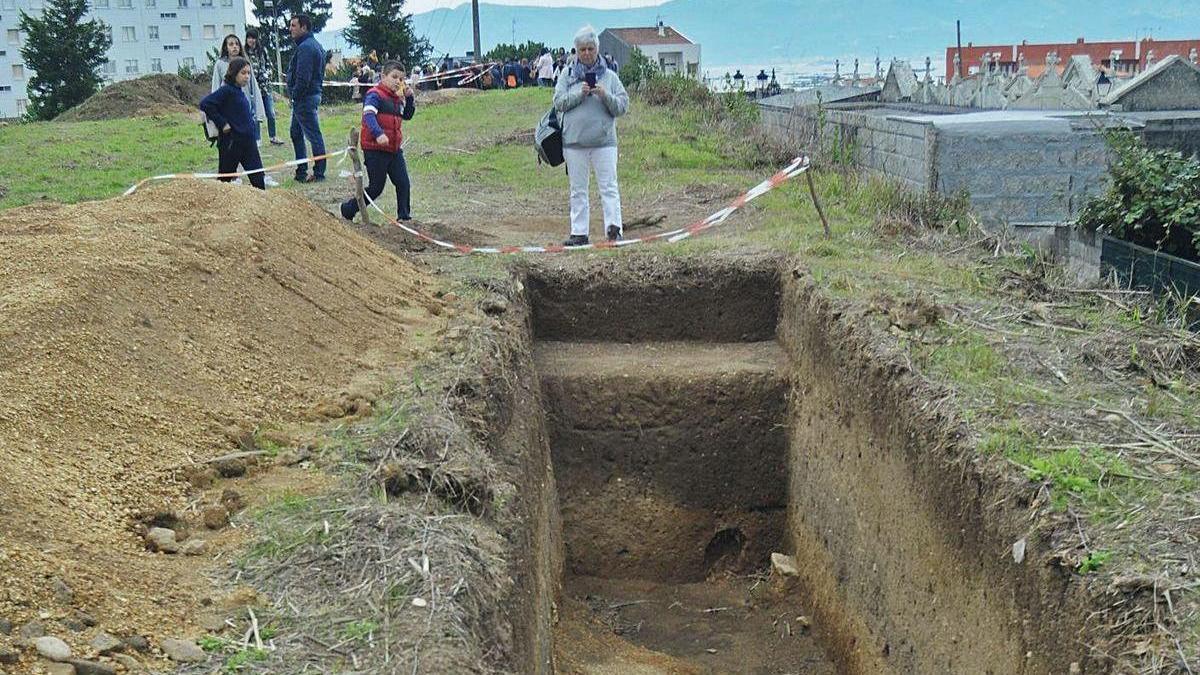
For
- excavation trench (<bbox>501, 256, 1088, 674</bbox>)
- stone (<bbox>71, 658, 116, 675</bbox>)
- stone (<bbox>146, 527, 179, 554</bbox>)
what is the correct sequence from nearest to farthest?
stone (<bbox>71, 658, 116, 675</bbox>) → stone (<bbox>146, 527, 179, 554</bbox>) → excavation trench (<bbox>501, 256, 1088, 674</bbox>)

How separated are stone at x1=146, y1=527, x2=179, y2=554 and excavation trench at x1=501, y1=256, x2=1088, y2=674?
1806 millimetres

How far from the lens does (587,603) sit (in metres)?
8.04

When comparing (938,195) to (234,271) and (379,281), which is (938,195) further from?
(234,271)

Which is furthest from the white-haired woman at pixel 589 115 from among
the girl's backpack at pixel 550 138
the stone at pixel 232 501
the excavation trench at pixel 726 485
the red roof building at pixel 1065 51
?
the red roof building at pixel 1065 51

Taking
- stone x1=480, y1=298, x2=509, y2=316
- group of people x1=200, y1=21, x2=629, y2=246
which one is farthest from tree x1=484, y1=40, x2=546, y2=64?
stone x1=480, y1=298, x2=509, y2=316

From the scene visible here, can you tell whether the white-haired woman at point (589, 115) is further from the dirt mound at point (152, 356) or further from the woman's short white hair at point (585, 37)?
the dirt mound at point (152, 356)

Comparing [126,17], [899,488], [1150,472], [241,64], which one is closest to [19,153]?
[241,64]

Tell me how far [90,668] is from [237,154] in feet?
26.1

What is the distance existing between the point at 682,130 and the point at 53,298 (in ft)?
44.4

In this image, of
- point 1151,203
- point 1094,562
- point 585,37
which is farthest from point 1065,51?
point 1094,562

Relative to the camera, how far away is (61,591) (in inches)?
136

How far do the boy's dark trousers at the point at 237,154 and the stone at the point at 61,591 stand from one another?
733cm

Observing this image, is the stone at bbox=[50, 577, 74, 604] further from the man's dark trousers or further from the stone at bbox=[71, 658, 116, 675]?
the man's dark trousers

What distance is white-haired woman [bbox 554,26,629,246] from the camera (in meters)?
8.97
